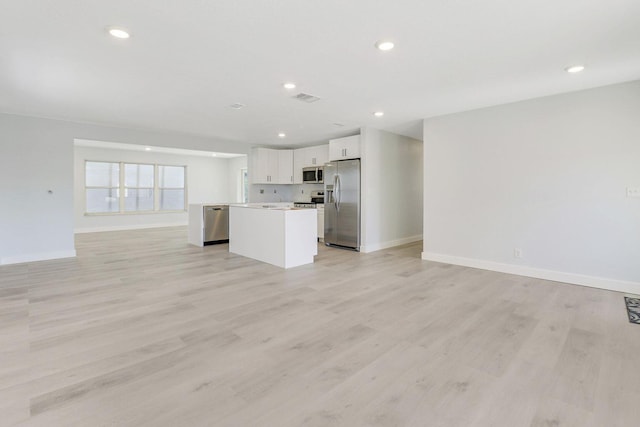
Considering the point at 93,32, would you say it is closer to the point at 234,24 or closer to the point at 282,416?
the point at 234,24

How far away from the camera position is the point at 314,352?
92.2 inches

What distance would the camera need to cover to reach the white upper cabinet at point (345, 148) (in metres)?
6.40

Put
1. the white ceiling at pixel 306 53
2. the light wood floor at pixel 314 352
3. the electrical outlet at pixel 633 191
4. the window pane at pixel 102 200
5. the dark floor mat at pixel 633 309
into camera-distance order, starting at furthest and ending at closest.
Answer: the window pane at pixel 102 200 → the electrical outlet at pixel 633 191 → the dark floor mat at pixel 633 309 → the white ceiling at pixel 306 53 → the light wood floor at pixel 314 352

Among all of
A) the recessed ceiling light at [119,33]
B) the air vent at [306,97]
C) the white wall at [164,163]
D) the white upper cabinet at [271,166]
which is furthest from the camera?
the white wall at [164,163]

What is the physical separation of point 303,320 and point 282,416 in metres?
1.27

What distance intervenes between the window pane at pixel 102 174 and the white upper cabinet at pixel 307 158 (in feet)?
18.7

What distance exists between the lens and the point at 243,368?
6.97 feet

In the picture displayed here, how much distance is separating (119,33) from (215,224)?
5.10 meters

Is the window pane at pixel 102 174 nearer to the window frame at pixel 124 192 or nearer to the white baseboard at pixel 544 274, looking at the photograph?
the window frame at pixel 124 192

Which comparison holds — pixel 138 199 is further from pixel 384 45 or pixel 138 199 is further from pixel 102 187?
pixel 384 45

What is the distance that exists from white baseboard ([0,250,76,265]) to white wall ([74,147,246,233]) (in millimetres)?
3935

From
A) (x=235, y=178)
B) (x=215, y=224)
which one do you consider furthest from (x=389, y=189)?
(x=235, y=178)

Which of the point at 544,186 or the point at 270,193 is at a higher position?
the point at 270,193

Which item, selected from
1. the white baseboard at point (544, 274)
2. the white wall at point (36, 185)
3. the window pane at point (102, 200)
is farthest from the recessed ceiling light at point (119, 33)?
the window pane at point (102, 200)
